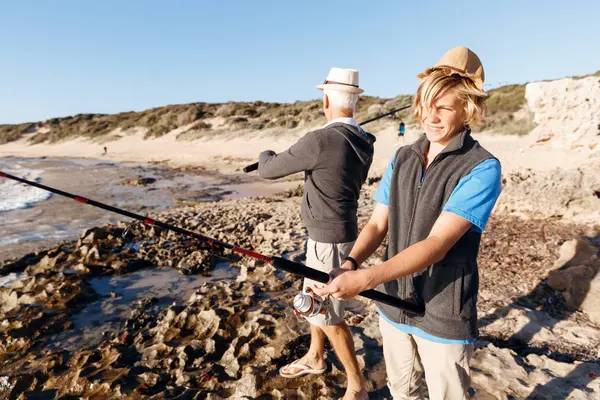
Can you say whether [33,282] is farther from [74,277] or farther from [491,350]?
[491,350]

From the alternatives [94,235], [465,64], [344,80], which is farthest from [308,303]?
[94,235]

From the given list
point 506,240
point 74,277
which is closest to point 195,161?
point 74,277

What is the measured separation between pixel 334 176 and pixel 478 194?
1.24 m

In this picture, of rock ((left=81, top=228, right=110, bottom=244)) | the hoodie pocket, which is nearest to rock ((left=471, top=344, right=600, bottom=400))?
the hoodie pocket

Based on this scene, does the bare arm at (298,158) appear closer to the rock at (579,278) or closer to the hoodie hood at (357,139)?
the hoodie hood at (357,139)

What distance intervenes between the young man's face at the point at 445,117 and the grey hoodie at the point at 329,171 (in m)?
0.91

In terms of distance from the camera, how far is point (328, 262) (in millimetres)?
2799

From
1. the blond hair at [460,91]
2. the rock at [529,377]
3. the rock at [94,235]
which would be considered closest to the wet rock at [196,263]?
the rock at [94,235]

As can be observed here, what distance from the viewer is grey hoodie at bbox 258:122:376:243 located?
260 cm

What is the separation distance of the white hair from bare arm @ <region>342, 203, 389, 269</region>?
91cm

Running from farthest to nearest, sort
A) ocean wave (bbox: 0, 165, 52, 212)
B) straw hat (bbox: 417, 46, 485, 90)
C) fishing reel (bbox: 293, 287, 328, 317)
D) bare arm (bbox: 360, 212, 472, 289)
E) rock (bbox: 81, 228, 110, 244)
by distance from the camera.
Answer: ocean wave (bbox: 0, 165, 52, 212)
rock (bbox: 81, 228, 110, 244)
fishing reel (bbox: 293, 287, 328, 317)
straw hat (bbox: 417, 46, 485, 90)
bare arm (bbox: 360, 212, 472, 289)

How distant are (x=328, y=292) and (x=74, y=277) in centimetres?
560

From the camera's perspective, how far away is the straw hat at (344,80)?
2654 millimetres

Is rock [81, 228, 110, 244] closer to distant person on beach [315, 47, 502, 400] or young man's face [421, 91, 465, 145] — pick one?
distant person on beach [315, 47, 502, 400]
